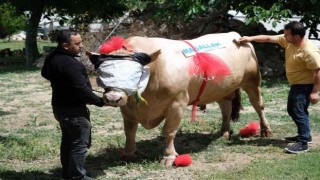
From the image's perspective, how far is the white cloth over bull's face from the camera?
4.92m

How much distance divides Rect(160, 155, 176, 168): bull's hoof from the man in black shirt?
3.35 feet

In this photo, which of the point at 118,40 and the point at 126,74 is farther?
the point at 118,40

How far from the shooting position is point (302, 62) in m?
6.02

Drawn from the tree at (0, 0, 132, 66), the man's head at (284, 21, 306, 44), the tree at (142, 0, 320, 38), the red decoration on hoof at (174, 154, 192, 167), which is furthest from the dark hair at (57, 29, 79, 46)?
the tree at (0, 0, 132, 66)

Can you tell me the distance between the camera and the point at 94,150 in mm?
6590

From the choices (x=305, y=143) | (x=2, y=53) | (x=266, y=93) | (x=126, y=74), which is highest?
(x=126, y=74)

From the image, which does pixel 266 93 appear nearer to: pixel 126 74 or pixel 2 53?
pixel 126 74

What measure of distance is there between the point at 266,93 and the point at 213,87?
4974 millimetres

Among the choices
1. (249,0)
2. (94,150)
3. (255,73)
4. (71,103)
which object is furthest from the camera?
(249,0)

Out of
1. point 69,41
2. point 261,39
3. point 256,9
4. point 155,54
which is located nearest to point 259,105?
point 261,39

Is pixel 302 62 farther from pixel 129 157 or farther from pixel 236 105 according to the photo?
pixel 129 157

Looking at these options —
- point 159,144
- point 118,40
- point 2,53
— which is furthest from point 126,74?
point 2,53

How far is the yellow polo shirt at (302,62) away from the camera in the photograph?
589 cm

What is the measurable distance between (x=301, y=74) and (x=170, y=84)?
1.69 m
